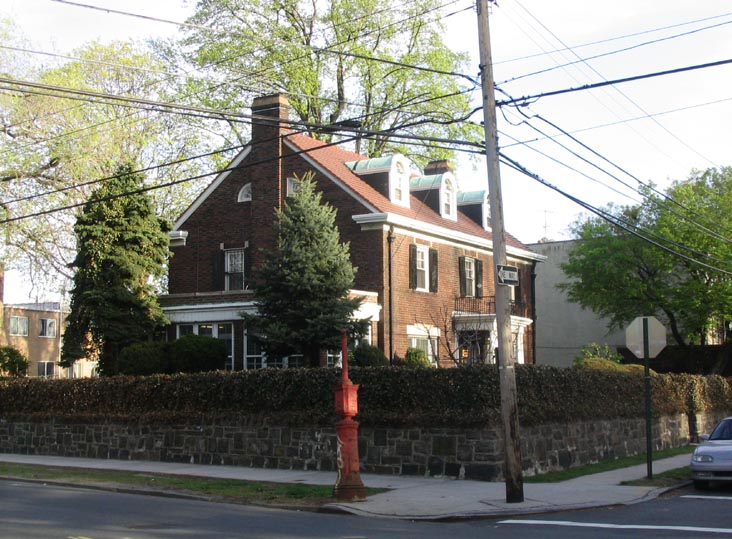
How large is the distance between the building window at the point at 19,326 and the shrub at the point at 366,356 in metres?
40.7

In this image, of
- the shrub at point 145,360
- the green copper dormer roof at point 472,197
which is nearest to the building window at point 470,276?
the green copper dormer roof at point 472,197

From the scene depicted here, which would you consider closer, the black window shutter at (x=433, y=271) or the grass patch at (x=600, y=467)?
the grass patch at (x=600, y=467)

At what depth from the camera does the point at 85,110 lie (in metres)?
36.5

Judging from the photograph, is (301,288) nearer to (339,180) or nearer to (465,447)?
(339,180)

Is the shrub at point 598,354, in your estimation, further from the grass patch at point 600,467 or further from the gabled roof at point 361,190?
the grass patch at point 600,467

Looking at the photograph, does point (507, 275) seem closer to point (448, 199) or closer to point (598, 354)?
point (448, 199)

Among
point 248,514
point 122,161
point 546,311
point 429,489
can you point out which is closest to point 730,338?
point 546,311

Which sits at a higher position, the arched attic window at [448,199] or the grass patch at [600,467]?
the arched attic window at [448,199]

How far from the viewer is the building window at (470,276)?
36.1 meters

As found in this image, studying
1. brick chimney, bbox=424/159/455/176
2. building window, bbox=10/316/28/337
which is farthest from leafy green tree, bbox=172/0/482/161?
building window, bbox=10/316/28/337

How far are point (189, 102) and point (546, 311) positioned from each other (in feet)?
80.4

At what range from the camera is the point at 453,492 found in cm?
1602

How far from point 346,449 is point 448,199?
22.9 m

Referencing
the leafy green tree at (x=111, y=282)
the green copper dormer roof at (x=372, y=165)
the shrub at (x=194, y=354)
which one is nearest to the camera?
the shrub at (x=194, y=354)
